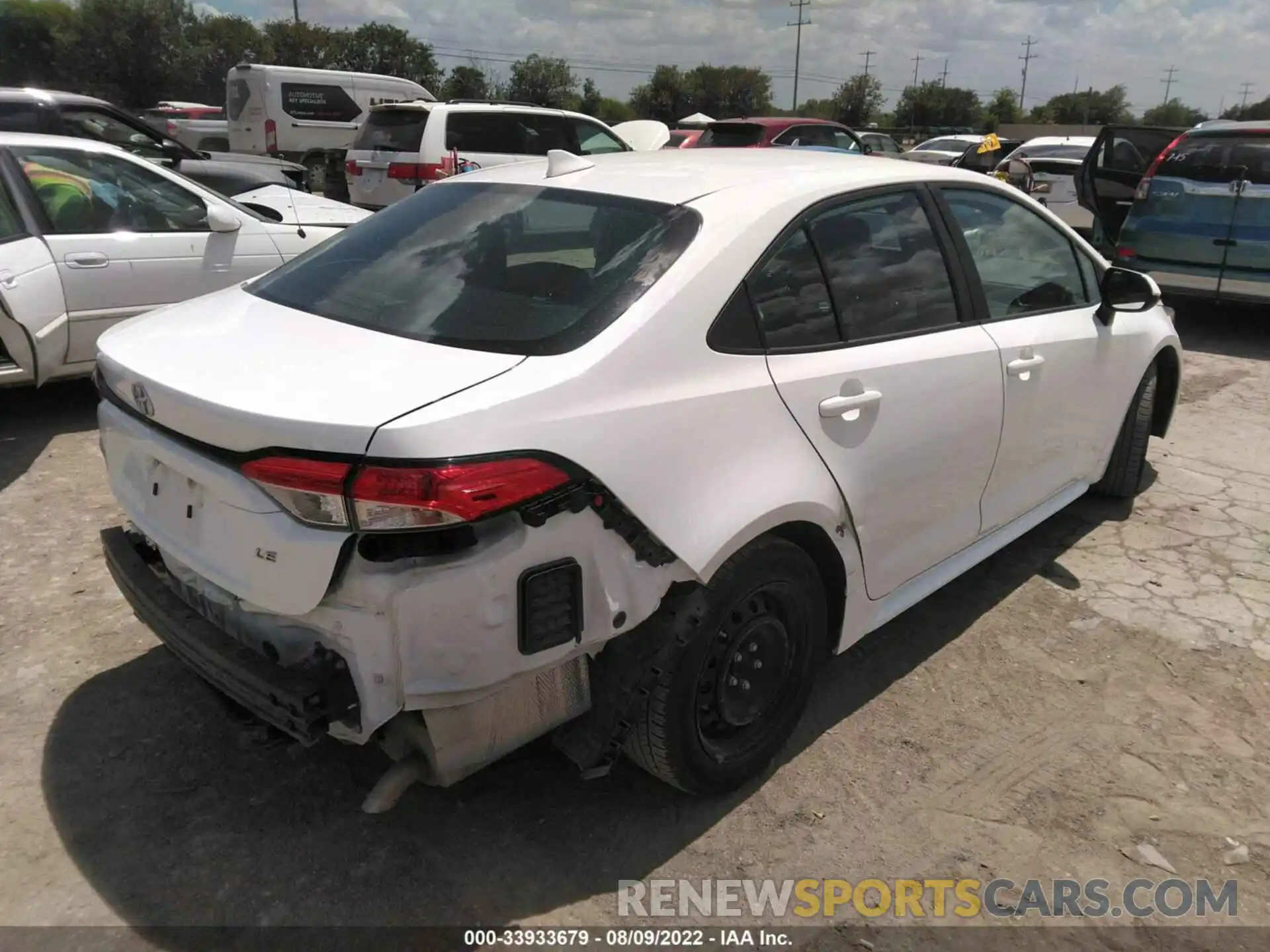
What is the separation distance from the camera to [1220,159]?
7832 millimetres

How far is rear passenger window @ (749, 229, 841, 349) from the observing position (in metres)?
2.53

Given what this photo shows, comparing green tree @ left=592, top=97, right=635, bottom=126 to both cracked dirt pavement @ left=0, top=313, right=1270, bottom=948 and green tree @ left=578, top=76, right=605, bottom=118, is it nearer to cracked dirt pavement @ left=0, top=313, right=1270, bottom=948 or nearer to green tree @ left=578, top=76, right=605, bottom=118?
green tree @ left=578, top=76, right=605, bottom=118

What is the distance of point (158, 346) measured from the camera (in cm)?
246

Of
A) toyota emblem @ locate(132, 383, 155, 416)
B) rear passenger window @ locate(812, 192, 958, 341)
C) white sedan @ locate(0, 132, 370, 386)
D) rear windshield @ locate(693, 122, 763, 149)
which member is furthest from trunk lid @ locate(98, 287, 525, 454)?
rear windshield @ locate(693, 122, 763, 149)

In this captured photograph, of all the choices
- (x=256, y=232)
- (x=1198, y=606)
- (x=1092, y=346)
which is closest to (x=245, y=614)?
(x=1092, y=346)

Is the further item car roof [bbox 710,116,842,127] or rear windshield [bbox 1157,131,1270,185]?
car roof [bbox 710,116,842,127]

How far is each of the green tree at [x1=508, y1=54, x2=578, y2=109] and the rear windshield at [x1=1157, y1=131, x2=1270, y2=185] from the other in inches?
2338

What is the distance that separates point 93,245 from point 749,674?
4.71 meters

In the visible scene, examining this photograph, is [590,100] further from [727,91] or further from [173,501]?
[173,501]

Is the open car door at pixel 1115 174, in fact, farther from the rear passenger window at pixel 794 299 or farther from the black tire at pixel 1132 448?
the rear passenger window at pixel 794 299

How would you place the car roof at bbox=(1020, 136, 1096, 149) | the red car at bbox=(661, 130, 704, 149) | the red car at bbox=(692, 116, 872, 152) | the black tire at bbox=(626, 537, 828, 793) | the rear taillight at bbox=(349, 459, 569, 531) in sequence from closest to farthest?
the rear taillight at bbox=(349, 459, 569, 531) → the black tire at bbox=(626, 537, 828, 793) → the red car at bbox=(692, 116, 872, 152) → the car roof at bbox=(1020, 136, 1096, 149) → the red car at bbox=(661, 130, 704, 149)

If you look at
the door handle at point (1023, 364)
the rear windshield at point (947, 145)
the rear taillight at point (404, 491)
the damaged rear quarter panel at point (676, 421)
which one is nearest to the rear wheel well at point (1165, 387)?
the door handle at point (1023, 364)

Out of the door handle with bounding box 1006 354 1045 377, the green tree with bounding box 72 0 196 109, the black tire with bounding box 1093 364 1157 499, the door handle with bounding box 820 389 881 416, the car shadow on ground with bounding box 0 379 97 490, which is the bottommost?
the car shadow on ground with bounding box 0 379 97 490

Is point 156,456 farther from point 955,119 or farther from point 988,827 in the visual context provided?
point 955,119
